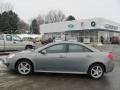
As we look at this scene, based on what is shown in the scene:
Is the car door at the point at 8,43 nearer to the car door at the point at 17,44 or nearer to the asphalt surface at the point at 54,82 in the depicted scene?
the car door at the point at 17,44

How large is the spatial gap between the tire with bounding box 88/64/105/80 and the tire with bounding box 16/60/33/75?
2404 mm

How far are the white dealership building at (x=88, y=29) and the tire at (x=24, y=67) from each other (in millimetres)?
38174

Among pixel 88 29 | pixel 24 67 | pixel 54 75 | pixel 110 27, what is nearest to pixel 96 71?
pixel 54 75

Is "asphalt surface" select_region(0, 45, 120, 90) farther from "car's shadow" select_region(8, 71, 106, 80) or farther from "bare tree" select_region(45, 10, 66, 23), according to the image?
"bare tree" select_region(45, 10, 66, 23)

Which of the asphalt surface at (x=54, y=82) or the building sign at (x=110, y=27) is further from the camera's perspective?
the building sign at (x=110, y=27)

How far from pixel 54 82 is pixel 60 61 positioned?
1114mm

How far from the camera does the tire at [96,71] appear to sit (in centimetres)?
871

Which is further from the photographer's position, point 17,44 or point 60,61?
point 17,44

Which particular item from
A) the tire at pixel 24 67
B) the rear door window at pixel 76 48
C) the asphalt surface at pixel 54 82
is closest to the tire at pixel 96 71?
the asphalt surface at pixel 54 82

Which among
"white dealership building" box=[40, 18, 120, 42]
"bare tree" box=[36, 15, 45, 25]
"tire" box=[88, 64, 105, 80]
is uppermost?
"bare tree" box=[36, 15, 45, 25]

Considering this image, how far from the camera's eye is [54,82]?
25.7ft

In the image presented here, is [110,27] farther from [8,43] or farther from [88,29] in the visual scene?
[8,43]

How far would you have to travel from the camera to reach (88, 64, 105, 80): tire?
8712 mm

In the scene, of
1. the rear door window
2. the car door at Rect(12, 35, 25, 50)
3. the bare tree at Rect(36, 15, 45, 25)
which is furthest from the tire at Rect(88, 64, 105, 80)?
the bare tree at Rect(36, 15, 45, 25)
